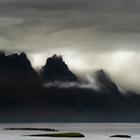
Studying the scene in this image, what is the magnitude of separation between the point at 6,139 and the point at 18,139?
5.19m

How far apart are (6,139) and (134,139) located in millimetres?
30791

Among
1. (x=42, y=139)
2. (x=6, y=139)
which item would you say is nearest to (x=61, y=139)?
(x=42, y=139)

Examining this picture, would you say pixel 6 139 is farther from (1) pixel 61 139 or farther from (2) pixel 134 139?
(2) pixel 134 139

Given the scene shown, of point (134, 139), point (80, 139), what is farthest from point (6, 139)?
point (134, 139)

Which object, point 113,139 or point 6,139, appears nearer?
point 6,139

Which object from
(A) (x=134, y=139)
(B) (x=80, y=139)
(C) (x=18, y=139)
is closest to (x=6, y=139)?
(C) (x=18, y=139)

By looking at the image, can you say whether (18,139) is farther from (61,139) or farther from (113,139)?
(113,139)

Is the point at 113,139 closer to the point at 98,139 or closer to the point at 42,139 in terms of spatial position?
the point at 98,139

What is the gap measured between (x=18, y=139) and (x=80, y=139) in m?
14.6

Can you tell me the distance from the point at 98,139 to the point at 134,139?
29.4ft

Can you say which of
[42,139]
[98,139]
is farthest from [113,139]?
[42,139]

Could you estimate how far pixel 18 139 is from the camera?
173 m

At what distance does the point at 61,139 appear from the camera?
17912cm

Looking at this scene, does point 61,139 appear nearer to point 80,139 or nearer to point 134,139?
point 80,139
